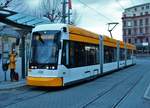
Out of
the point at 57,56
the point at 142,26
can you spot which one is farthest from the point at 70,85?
the point at 142,26

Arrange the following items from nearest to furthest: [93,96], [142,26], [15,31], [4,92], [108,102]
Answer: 1. [108,102]
2. [93,96]
3. [4,92]
4. [15,31]
5. [142,26]

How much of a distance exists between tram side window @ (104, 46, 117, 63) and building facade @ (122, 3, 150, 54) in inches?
4462

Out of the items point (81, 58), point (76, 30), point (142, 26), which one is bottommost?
point (81, 58)

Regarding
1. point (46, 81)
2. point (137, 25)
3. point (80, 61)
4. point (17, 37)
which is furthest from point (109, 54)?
point (137, 25)

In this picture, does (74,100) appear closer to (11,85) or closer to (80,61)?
(11,85)

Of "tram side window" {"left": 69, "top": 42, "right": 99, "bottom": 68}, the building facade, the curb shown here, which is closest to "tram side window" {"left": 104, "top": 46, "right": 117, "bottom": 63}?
"tram side window" {"left": 69, "top": 42, "right": 99, "bottom": 68}

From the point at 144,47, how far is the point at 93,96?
12861 cm

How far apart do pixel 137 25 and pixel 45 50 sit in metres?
139

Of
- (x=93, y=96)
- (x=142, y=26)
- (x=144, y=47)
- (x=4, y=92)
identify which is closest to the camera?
(x=93, y=96)

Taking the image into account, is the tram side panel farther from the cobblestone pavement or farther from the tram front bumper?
the cobblestone pavement

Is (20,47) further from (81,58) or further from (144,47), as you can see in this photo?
(144,47)

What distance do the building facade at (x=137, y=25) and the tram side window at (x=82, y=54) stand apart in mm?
122777

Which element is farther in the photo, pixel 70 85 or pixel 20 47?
pixel 20 47

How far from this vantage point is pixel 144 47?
14262cm
